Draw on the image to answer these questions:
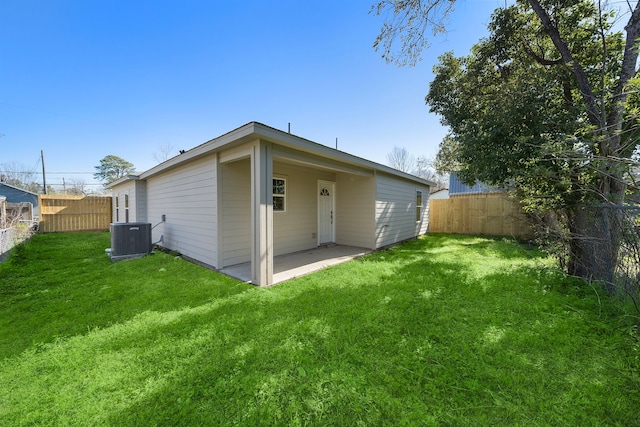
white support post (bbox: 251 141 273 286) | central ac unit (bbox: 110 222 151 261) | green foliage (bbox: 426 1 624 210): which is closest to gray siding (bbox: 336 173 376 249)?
green foliage (bbox: 426 1 624 210)

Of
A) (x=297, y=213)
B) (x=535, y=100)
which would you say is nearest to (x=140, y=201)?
(x=297, y=213)

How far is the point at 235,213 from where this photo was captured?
5.03m

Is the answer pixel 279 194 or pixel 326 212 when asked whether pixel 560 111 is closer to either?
pixel 326 212

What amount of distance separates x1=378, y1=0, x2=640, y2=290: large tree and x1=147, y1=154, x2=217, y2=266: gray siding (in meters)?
5.55

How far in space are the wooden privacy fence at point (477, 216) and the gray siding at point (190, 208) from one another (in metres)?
9.92

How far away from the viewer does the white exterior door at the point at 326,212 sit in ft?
24.3

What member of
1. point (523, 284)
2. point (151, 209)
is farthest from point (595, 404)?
point (151, 209)

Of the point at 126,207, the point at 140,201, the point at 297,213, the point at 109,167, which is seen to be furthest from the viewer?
the point at 109,167

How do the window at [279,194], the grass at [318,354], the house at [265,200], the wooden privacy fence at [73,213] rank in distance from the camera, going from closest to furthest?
the grass at [318,354], the house at [265,200], the window at [279,194], the wooden privacy fence at [73,213]

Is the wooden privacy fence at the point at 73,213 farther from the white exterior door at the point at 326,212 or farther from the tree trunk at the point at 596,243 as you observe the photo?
the tree trunk at the point at 596,243

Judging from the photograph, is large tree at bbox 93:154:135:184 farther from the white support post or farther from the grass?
the white support post

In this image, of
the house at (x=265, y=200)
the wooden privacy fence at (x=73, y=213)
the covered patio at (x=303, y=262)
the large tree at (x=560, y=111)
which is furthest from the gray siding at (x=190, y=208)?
the wooden privacy fence at (x=73, y=213)

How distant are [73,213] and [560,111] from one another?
1837cm

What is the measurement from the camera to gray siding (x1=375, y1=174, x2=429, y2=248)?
23.6 ft
